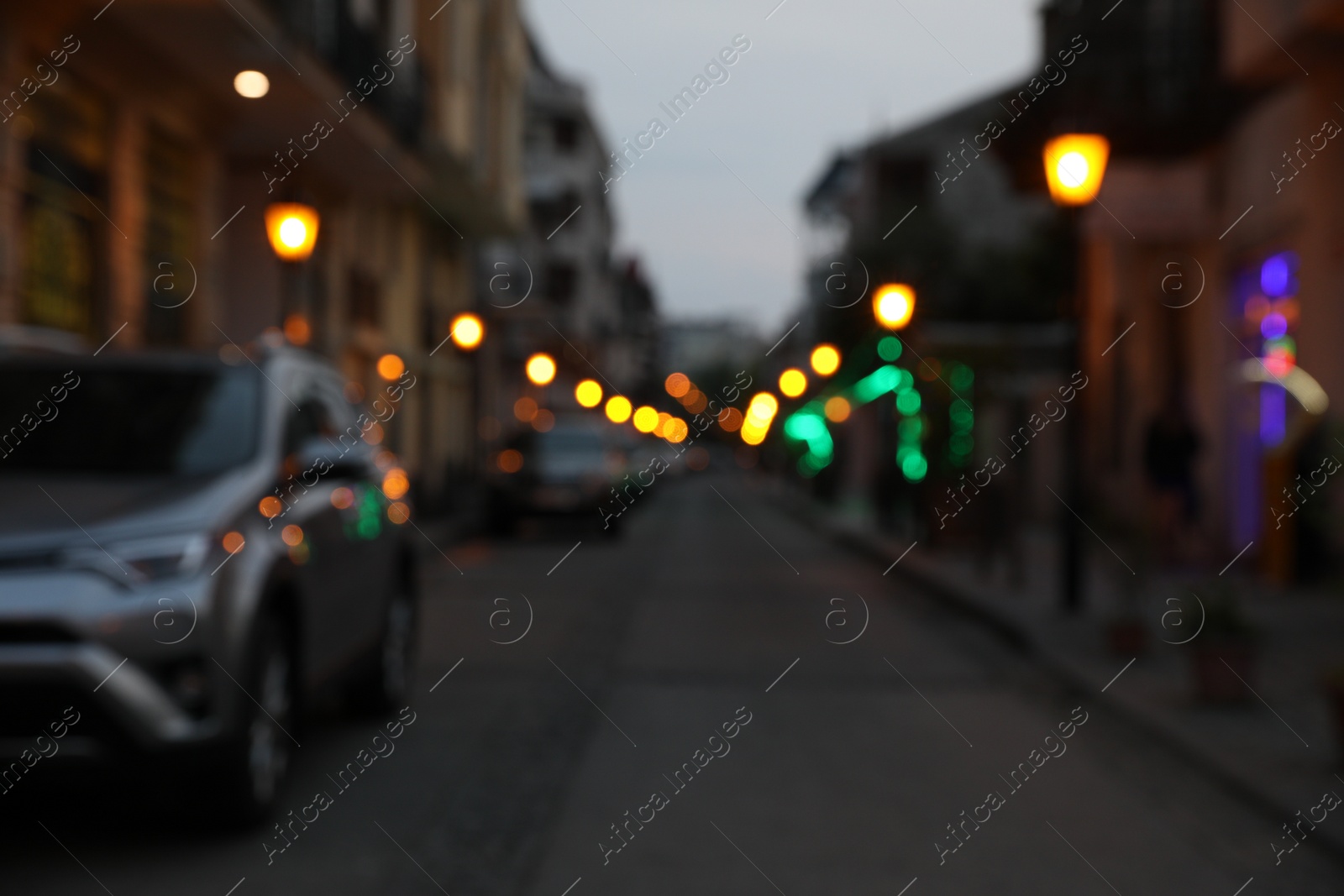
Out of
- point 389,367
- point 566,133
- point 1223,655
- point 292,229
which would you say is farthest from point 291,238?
point 566,133

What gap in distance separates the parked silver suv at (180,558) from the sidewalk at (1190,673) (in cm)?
386

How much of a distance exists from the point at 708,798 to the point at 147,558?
2491mm

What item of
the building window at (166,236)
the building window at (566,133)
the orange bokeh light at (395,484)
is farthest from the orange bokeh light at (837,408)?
the orange bokeh light at (395,484)

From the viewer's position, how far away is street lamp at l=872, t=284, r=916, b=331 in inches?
768

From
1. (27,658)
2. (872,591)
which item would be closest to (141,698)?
(27,658)

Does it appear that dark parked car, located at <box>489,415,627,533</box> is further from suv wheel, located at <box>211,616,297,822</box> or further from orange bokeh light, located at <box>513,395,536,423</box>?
orange bokeh light, located at <box>513,395,536,423</box>

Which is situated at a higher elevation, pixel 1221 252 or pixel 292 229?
pixel 292 229

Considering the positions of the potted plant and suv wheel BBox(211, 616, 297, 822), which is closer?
suv wheel BBox(211, 616, 297, 822)

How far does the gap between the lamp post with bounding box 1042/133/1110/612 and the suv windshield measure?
7819 mm

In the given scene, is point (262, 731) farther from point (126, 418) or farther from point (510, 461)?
point (510, 461)

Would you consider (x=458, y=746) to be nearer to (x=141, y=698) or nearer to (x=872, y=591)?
(x=141, y=698)

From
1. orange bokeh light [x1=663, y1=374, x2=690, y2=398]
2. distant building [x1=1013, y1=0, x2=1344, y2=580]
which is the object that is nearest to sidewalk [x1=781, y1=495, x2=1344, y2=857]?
distant building [x1=1013, y1=0, x2=1344, y2=580]

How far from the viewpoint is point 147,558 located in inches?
202

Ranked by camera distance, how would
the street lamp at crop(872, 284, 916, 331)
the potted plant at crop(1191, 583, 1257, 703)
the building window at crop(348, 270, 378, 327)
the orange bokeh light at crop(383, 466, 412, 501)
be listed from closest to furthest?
the orange bokeh light at crop(383, 466, 412, 501)
the potted plant at crop(1191, 583, 1257, 703)
the street lamp at crop(872, 284, 916, 331)
the building window at crop(348, 270, 378, 327)
